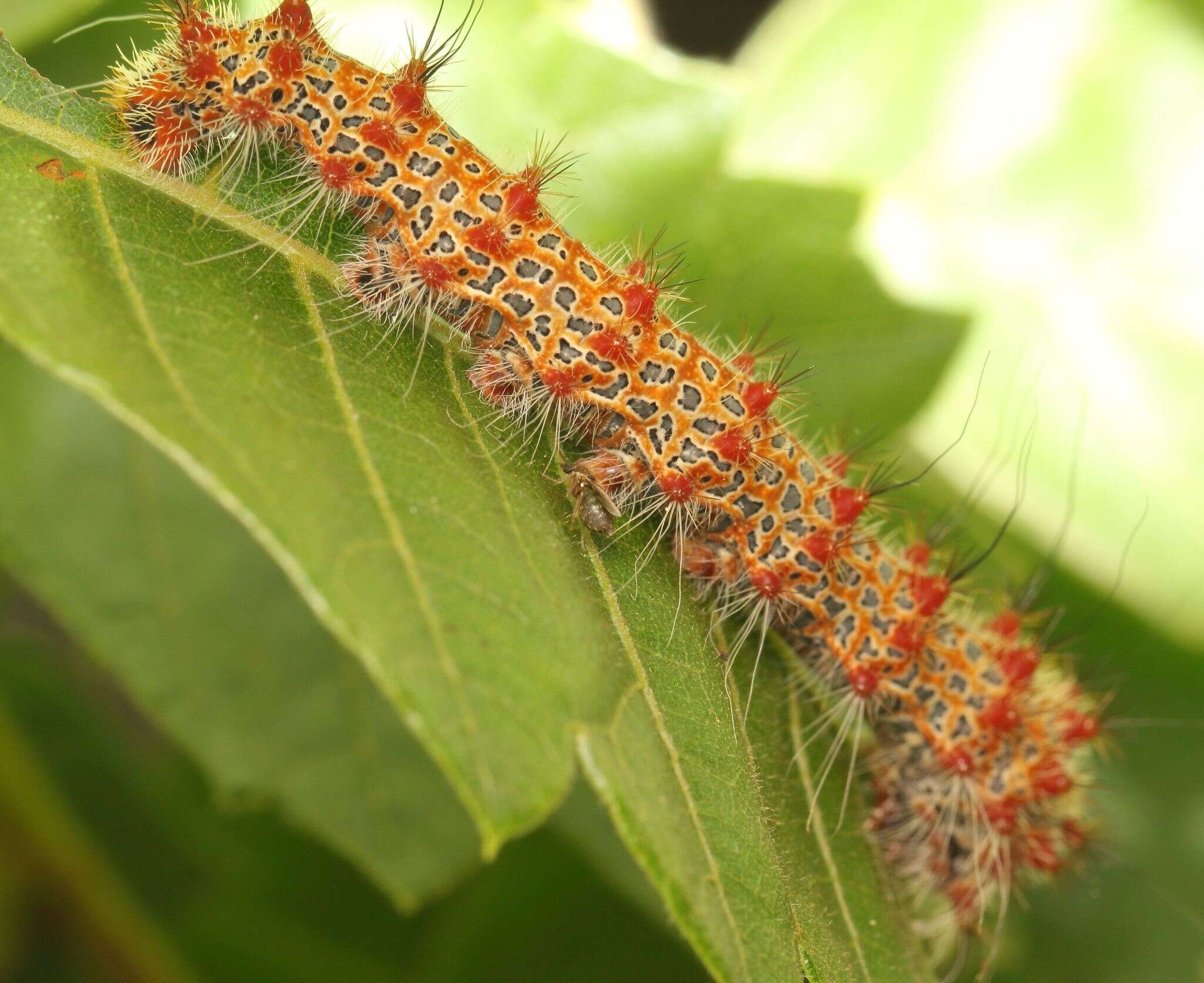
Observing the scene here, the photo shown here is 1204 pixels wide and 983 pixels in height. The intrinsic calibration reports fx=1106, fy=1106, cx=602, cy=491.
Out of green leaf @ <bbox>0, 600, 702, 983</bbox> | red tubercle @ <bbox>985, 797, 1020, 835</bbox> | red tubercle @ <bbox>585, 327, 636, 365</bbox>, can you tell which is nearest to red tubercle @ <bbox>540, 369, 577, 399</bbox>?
red tubercle @ <bbox>585, 327, 636, 365</bbox>

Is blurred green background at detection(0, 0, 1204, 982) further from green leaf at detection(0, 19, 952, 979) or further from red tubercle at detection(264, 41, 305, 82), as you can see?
green leaf at detection(0, 19, 952, 979)

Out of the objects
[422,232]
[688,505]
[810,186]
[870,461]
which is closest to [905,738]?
[870,461]

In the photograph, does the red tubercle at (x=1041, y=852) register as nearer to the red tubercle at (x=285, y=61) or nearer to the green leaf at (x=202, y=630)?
the green leaf at (x=202, y=630)

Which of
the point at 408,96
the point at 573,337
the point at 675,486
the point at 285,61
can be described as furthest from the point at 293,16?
the point at 675,486

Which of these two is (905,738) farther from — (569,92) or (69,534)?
(69,534)

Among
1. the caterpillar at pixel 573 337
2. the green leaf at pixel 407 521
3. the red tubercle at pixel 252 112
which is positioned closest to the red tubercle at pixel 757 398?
the caterpillar at pixel 573 337

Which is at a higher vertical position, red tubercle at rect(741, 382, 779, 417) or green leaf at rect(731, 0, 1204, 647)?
green leaf at rect(731, 0, 1204, 647)
